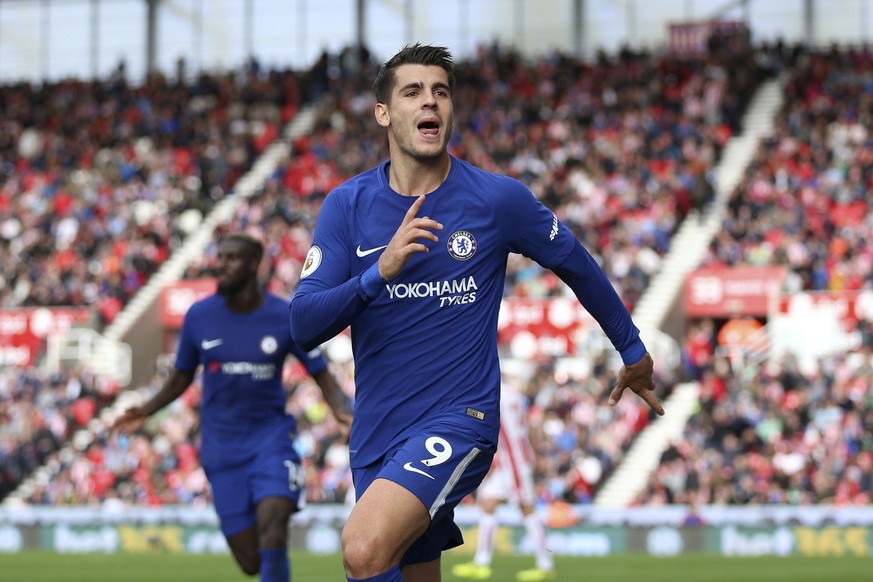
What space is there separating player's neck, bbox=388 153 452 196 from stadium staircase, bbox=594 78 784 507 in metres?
17.4

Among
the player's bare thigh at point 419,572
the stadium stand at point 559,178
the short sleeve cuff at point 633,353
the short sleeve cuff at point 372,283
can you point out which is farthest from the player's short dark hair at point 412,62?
the stadium stand at point 559,178

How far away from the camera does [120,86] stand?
46.1 m

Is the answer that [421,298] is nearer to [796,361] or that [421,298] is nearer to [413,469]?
[413,469]

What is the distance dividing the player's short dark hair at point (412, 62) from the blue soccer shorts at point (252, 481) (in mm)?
4302

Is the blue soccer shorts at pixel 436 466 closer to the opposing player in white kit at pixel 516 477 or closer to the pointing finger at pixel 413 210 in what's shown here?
the pointing finger at pixel 413 210

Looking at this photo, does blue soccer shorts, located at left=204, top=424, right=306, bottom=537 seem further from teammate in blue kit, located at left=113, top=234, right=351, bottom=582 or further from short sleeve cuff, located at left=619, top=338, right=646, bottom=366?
short sleeve cuff, located at left=619, top=338, right=646, bottom=366

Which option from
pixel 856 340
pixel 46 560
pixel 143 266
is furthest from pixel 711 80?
pixel 46 560

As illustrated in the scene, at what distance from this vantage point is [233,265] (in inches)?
399

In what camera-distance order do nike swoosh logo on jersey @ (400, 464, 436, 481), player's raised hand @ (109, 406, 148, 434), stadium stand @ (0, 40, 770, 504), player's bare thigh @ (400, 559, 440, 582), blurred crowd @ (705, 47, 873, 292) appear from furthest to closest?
blurred crowd @ (705, 47, 873, 292), stadium stand @ (0, 40, 770, 504), player's raised hand @ (109, 406, 148, 434), player's bare thigh @ (400, 559, 440, 582), nike swoosh logo on jersey @ (400, 464, 436, 481)

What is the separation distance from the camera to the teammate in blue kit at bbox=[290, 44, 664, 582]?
577 cm

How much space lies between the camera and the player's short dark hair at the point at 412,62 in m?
6.16

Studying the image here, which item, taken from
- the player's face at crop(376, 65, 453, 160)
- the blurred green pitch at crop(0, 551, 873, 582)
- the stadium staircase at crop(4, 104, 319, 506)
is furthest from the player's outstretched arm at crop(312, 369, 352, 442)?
the stadium staircase at crop(4, 104, 319, 506)

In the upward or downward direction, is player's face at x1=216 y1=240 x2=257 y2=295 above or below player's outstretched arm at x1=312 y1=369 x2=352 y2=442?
above

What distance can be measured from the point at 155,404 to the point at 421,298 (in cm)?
506
